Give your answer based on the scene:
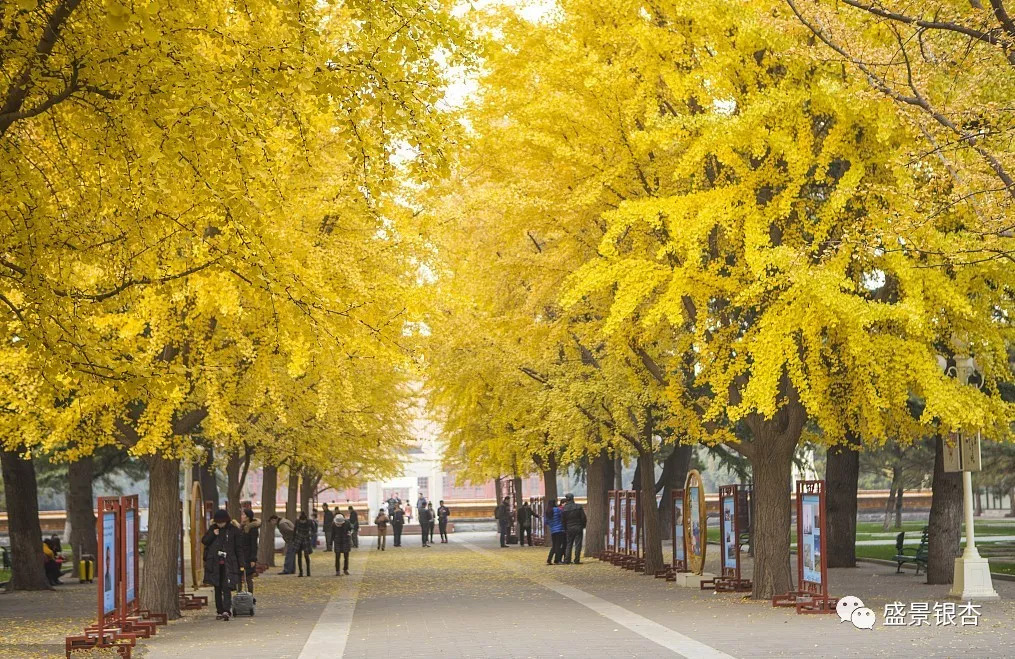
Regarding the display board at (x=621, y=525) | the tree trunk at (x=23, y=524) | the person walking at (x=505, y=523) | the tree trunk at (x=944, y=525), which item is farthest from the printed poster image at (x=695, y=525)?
the person walking at (x=505, y=523)

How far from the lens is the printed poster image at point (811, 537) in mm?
18938

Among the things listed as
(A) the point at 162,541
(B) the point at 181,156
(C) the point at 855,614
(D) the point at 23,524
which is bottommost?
(C) the point at 855,614

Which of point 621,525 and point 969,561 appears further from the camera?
point 621,525

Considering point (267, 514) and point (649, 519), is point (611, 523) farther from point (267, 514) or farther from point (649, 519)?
point (267, 514)

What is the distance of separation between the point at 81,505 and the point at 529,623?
20.0 meters

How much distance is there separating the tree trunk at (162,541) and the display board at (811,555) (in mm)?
9225

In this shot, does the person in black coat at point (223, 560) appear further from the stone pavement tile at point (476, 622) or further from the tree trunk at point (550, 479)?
the tree trunk at point (550, 479)

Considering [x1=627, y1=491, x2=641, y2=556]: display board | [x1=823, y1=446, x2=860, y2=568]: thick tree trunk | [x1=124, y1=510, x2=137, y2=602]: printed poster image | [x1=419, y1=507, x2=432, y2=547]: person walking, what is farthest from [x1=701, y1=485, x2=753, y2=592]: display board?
[x1=419, y1=507, x2=432, y2=547]: person walking

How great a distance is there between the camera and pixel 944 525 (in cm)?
2306

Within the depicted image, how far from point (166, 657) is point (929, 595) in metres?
12.3

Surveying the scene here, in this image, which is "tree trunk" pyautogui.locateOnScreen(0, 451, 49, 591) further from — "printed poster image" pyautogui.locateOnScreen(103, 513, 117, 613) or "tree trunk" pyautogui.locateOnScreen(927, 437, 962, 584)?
"tree trunk" pyautogui.locateOnScreen(927, 437, 962, 584)

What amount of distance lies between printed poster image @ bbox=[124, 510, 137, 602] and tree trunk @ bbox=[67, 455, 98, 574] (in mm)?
16129

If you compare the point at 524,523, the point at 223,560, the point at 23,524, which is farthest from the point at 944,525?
the point at 524,523

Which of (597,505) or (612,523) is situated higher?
(597,505)
